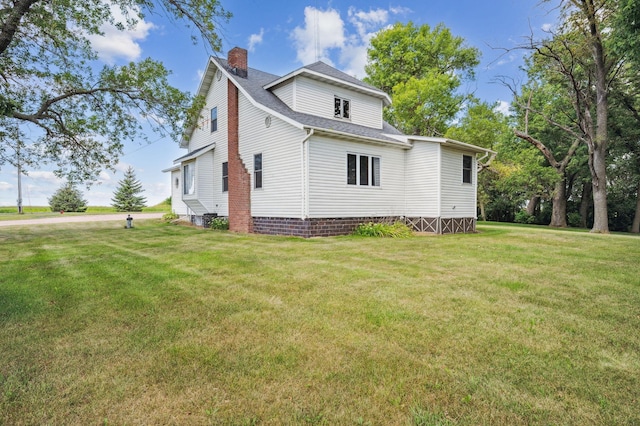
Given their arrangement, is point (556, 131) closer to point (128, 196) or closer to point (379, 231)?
point (379, 231)

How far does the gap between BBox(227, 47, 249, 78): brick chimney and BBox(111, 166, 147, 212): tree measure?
114ft

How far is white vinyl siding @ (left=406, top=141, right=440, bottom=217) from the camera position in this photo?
13.4 metres

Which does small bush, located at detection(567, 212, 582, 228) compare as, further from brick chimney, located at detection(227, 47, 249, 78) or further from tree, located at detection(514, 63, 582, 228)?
brick chimney, located at detection(227, 47, 249, 78)

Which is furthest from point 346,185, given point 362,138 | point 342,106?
point 342,106

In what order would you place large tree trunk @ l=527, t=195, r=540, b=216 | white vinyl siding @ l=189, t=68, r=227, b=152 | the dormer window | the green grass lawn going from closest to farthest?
the green grass lawn → the dormer window → white vinyl siding @ l=189, t=68, r=227, b=152 → large tree trunk @ l=527, t=195, r=540, b=216

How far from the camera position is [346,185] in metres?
12.4

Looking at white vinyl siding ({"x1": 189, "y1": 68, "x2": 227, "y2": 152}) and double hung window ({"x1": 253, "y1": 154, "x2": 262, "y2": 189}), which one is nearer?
double hung window ({"x1": 253, "y1": 154, "x2": 262, "y2": 189})

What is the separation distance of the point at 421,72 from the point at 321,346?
3015cm

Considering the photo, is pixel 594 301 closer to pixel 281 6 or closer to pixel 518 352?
pixel 518 352

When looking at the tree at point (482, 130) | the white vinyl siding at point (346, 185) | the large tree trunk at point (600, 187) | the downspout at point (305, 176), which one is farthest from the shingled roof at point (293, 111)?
the tree at point (482, 130)

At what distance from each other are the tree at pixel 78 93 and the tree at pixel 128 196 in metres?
32.0

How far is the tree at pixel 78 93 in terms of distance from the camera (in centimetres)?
1115

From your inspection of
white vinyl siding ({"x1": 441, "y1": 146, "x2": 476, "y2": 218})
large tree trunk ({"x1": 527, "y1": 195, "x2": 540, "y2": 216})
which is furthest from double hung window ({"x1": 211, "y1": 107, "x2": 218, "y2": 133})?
large tree trunk ({"x1": 527, "y1": 195, "x2": 540, "y2": 216})

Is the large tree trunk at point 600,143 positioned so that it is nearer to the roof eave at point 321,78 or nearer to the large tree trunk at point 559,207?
the large tree trunk at point 559,207
